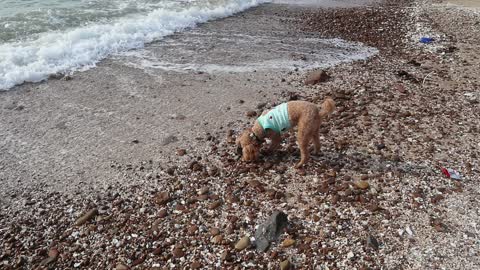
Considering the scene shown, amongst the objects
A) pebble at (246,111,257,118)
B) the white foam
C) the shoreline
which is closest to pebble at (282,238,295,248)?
the shoreline

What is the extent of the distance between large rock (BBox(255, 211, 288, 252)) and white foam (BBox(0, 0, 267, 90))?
5987 mm

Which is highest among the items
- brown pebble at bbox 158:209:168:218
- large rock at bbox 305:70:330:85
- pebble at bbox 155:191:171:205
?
large rock at bbox 305:70:330:85

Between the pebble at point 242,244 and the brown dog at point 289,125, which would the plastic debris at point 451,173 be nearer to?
the brown dog at point 289,125

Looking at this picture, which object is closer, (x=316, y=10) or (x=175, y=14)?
(x=175, y=14)

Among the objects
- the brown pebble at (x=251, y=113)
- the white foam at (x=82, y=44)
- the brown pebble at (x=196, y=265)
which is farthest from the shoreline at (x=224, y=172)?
the white foam at (x=82, y=44)

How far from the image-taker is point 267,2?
1456 centimetres

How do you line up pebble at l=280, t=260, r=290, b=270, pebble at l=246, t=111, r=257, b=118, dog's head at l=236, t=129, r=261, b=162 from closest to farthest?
pebble at l=280, t=260, r=290, b=270, dog's head at l=236, t=129, r=261, b=162, pebble at l=246, t=111, r=257, b=118

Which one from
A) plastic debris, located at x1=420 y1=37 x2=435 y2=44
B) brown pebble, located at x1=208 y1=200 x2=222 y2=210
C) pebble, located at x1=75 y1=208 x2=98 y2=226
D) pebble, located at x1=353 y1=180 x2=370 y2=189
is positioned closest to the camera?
pebble, located at x1=75 y1=208 x2=98 y2=226

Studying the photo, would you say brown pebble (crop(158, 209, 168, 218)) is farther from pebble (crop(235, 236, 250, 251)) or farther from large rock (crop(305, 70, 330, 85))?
large rock (crop(305, 70, 330, 85))

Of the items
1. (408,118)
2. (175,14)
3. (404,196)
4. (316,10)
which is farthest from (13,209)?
(316,10)

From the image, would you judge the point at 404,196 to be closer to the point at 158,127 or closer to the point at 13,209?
the point at 158,127

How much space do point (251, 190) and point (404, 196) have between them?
1.87 metres

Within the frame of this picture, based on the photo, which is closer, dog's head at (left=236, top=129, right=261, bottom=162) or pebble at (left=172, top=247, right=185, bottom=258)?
pebble at (left=172, top=247, right=185, bottom=258)

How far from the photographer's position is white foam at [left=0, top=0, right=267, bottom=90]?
782 centimetres
